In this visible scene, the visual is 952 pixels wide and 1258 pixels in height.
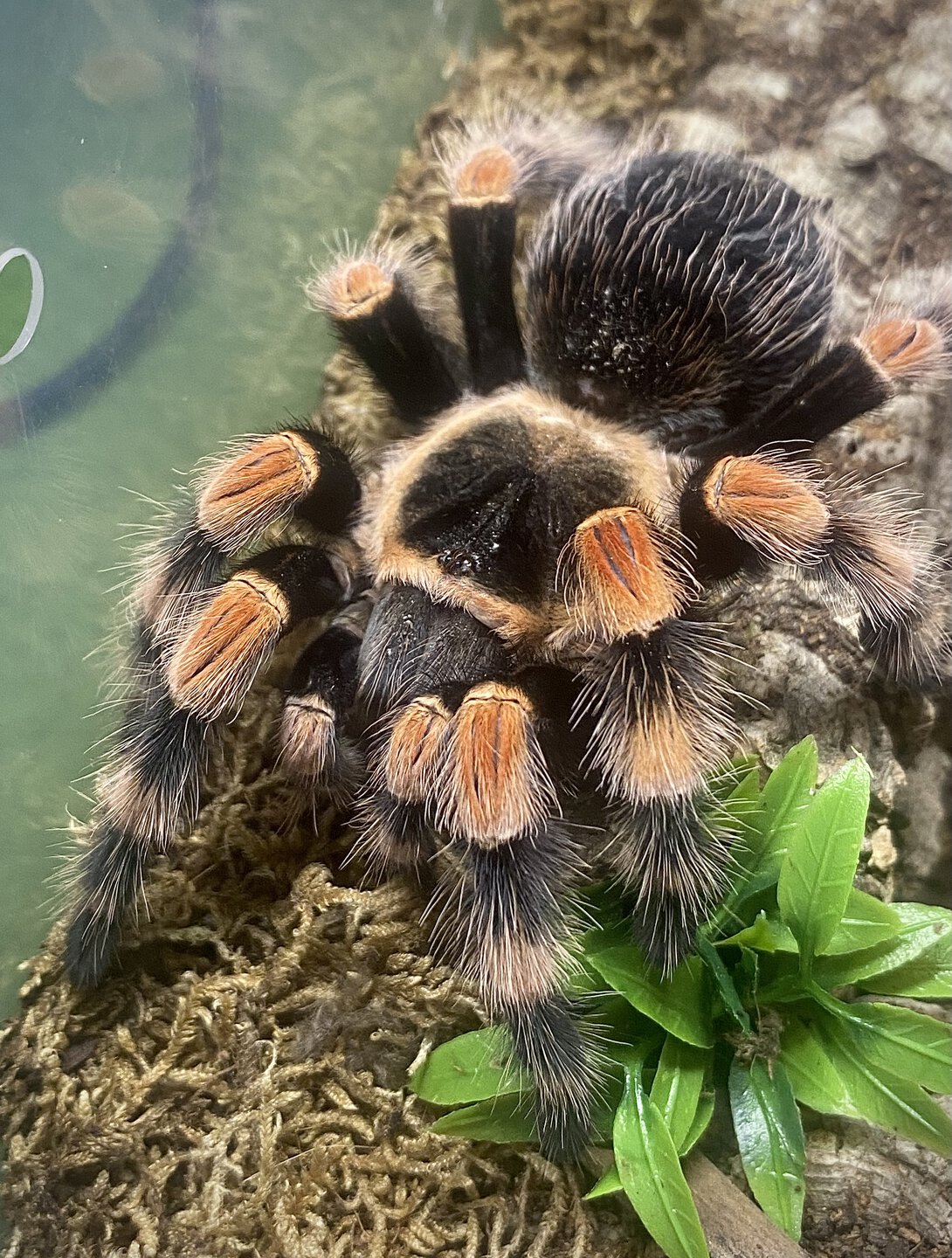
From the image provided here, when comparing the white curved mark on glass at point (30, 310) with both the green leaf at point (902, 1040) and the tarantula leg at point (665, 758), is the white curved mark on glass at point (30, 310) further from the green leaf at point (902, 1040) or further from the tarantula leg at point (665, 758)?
the green leaf at point (902, 1040)

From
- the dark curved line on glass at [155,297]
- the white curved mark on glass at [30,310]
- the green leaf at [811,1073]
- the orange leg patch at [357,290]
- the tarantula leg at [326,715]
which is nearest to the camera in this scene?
the green leaf at [811,1073]

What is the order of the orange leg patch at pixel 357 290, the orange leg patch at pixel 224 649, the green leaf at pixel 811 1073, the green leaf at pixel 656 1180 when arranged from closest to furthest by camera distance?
the green leaf at pixel 656 1180
the green leaf at pixel 811 1073
the orange leg patch at pixel 224 649
the orange leg patch at pixel 357 290

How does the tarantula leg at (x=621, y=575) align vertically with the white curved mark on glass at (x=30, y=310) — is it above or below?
below

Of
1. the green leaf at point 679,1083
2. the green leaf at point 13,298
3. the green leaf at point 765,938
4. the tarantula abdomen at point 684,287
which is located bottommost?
the green leaf at point 679,1083

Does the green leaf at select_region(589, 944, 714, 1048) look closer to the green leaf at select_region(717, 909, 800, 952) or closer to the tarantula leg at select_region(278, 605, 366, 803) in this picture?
the green leaf at select_region(717, 909, 800, 952)

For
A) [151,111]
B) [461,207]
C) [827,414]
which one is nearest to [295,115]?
[151,111]

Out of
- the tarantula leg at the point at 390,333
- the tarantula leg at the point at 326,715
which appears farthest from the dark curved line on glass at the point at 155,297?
the tarantula leg at the point at 326,715

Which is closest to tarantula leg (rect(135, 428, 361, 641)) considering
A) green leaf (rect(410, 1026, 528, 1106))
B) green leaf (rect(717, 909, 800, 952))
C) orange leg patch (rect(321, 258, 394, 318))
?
orange leg patch (rect(321, 258, 394, 318))

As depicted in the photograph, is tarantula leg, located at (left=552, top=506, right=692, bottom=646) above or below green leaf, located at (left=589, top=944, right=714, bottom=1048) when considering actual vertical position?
above

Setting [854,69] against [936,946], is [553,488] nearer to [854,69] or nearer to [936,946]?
[936,946]
